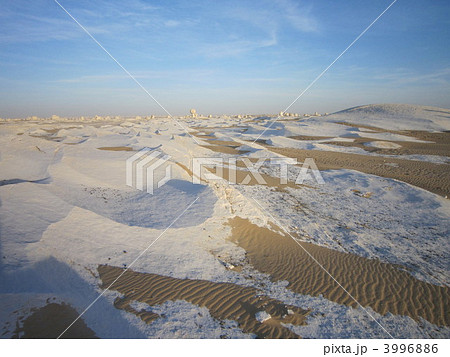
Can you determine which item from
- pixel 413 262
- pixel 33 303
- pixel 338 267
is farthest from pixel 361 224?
pixel 33 303

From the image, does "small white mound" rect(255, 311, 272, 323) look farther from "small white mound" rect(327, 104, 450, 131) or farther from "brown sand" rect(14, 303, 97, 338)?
"small white mound" rect(327, 104, 450, 131)

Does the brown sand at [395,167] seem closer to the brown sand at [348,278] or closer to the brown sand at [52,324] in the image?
the brown sand at [348,278]

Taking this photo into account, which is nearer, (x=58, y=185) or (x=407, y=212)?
(x=58, y=185)

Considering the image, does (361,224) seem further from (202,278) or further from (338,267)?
(202,278)

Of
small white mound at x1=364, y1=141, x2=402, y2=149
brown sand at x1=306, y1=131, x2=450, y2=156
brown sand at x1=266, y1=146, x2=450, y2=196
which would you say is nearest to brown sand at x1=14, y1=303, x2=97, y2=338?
brown sand at x1=266, y1=146, x2=450, y2=196
